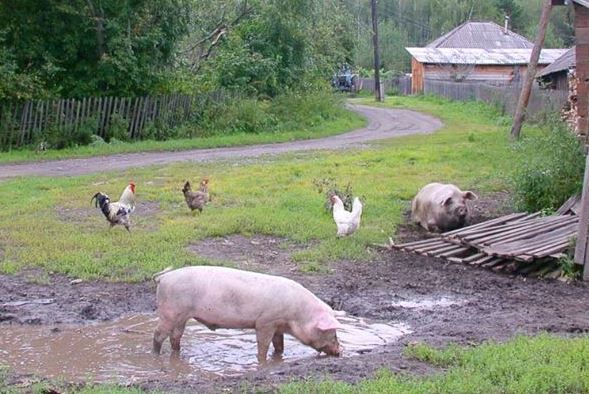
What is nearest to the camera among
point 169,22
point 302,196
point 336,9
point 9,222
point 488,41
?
point 9,222

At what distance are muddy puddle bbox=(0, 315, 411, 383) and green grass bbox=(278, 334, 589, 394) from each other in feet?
3.97

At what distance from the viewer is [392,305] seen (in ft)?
32.8

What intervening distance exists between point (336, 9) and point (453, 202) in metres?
29.0

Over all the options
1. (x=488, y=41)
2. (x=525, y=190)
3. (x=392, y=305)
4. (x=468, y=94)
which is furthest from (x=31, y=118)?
(x=488, y=41)

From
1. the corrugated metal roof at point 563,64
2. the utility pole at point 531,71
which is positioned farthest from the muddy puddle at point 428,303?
the corrugated metal roof at point 563,64

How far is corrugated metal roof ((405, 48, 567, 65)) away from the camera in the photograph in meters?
68.4

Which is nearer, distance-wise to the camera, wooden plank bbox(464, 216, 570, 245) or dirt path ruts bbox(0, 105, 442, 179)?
wooden plank bbox(464, 216, 570, 245)

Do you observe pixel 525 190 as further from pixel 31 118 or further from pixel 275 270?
pixel 31 118

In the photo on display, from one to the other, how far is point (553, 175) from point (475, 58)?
187ft

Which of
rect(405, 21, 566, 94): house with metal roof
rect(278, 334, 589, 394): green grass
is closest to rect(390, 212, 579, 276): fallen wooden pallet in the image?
rect(278, 334, 589, 394): green grass

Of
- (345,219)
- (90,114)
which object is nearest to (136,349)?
(345,219)

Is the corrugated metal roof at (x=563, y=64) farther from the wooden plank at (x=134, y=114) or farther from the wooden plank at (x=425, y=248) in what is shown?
the wooden plank at (x=425, y=248)

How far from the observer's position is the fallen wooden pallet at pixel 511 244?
36.9ft

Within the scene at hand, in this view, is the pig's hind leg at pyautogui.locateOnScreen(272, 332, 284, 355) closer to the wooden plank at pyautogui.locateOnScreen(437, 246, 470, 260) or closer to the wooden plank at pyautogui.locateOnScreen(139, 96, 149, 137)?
the wooden plank at pyautogui.locateOnScreen(437, 246, 470, 260)
